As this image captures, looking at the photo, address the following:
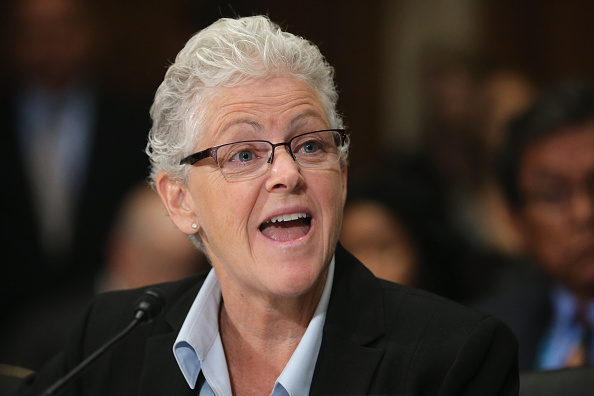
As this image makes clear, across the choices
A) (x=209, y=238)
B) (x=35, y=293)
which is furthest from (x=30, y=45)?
(x=209, y=238)

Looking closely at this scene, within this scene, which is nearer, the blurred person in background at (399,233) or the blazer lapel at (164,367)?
the blazer lapel at (164,367)

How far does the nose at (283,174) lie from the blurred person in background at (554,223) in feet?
5.36

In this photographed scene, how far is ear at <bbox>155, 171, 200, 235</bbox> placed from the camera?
1973 mm

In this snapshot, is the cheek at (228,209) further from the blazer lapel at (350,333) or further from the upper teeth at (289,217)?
the blazer lapel at (350,333)

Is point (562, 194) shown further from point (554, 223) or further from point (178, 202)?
point (178, 202)

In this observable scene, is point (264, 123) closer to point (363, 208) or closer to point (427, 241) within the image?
point (363, 208)

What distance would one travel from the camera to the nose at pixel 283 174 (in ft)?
5.74

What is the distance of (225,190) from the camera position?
71.6 inches

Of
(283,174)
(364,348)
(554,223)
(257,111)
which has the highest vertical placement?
(257,111)

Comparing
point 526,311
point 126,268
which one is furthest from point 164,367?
point 126,268

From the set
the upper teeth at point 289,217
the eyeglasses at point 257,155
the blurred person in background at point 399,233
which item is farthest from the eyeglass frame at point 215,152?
the blurred person in background at point 399,233

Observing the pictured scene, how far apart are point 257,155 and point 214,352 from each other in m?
0.51

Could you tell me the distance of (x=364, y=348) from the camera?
1.82m

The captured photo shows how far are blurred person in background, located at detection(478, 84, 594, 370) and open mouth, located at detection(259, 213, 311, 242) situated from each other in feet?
5.14
